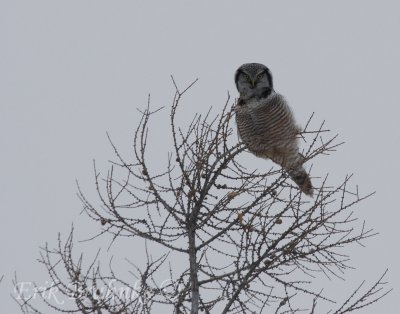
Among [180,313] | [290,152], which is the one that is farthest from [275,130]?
[180,313]

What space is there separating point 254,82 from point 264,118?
519 mm

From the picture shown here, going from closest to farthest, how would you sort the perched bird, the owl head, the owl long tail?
the owl long tail < the perched bird < the owl head

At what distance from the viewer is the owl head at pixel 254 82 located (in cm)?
913

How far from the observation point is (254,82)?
9055 mm

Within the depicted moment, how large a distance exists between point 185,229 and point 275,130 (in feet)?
16.6

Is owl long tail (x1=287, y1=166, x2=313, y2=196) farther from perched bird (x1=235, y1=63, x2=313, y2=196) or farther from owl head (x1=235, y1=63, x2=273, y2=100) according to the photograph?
owl head (x1=235, y1=63, x2=273, y2=100)

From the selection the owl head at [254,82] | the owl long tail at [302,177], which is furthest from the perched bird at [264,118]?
the owl long tail at [302,177]

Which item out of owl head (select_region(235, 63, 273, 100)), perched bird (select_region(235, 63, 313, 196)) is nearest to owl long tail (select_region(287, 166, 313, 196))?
perched bird (select_region(235, 63, 313, 196))

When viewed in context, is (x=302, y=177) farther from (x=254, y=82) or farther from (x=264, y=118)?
(x=254, y=82)

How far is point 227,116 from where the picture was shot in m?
4.46

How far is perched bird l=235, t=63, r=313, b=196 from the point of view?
29.4 feet

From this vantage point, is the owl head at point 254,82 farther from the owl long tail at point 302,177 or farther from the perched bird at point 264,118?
the owl long tail at point 302,177

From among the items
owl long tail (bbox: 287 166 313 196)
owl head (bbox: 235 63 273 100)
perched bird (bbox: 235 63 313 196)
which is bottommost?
owl long tail (bbox: 287 166 313 196)

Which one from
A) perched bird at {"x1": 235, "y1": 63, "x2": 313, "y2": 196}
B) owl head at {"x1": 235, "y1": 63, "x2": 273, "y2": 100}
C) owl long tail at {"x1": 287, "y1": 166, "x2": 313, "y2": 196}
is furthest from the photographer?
owl head at {"x1": 235, "y1": 63, "x2": 273, "y2": 100}
